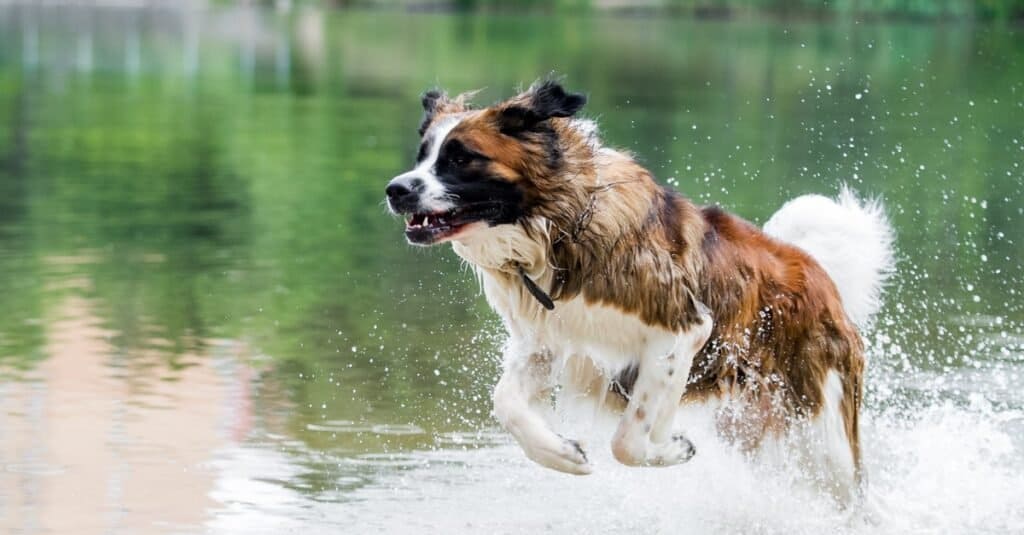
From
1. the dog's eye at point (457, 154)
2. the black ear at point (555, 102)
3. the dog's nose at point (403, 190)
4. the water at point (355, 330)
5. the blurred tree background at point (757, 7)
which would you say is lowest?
the blurred tree background at point (757, 7)

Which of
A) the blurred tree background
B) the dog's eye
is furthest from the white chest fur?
the blurred tree background

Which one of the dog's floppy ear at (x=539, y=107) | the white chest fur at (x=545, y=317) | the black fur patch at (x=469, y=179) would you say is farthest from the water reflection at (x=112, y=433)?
the dog's floppy ear at (x=539, y=107)

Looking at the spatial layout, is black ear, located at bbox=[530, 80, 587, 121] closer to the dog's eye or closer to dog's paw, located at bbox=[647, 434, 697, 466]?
the dog's eye

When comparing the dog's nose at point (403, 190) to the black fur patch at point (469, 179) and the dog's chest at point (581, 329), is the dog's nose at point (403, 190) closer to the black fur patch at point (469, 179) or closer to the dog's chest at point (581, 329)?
the black fur patch at point (469, 179)

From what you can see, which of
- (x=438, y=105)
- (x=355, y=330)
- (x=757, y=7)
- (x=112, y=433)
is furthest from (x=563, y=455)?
(x=757, y=7)

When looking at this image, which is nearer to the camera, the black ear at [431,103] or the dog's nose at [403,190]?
the dog's nose at [403,190]

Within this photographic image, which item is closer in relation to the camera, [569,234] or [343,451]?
[569,234]

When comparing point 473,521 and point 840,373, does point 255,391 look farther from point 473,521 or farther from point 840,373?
point 840,373

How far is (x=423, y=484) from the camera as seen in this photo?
315 inches

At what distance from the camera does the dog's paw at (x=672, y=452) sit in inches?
282

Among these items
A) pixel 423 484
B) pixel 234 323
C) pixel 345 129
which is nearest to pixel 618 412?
pixel 423 484

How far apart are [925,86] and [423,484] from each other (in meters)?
27.2

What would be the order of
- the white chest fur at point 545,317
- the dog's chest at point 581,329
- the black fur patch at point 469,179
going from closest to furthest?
the black fur patch at point 469,179 < the white chest fur at point 545,317 < the dog's chest at point 581,329

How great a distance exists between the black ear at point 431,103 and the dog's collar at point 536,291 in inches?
26.8
